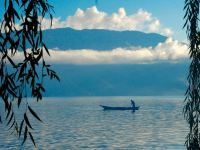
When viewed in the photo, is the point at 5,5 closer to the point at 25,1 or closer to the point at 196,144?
the point at 25,1

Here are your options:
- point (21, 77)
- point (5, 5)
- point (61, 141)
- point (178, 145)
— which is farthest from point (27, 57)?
point (61, 141)

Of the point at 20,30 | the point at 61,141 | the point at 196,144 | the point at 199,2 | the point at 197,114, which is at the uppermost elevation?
the point at 199,2

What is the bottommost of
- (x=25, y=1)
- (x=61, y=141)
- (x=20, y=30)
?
(x=61, y=141)

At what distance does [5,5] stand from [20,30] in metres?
0.46

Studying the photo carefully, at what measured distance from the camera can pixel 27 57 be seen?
6.98 m

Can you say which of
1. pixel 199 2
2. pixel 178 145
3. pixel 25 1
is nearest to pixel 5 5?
pixel 25 1

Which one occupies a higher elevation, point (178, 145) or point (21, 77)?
point (21, 77)

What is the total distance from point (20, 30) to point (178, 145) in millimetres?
58871

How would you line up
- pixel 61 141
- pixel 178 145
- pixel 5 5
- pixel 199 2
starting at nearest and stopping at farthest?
pixel 5 5, pixel 199 2, pixel 178 145, pixel 61 141

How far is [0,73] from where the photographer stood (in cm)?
683

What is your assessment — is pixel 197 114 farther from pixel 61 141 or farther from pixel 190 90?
pixel 61 141

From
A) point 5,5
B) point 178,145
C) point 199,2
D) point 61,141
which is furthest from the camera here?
point 61,141

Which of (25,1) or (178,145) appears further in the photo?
(178,145)

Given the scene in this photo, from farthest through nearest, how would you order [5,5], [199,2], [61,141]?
[61,141]
[199,2]
[5,5]
